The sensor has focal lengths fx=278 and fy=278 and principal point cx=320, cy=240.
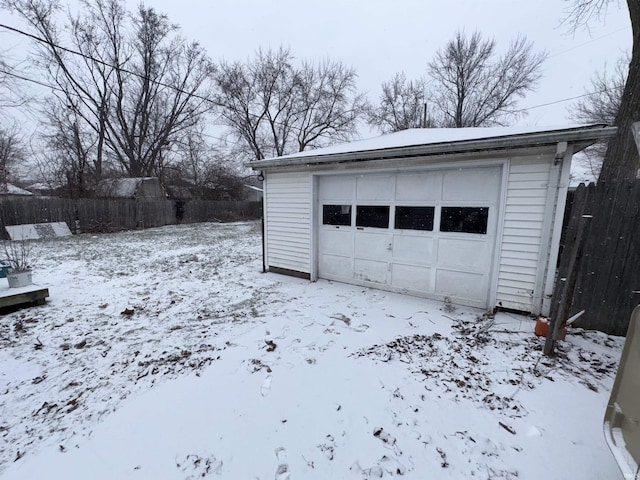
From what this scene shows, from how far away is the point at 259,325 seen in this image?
3836 mm

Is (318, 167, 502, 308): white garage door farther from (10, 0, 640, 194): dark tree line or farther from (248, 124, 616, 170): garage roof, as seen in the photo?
(10, 0, 640, 194): dark tree line

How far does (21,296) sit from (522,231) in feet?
→ 24.1

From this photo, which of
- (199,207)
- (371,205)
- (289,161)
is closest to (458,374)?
(371,205)

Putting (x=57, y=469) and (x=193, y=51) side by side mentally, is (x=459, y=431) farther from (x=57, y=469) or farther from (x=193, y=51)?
(x=193, y=51)

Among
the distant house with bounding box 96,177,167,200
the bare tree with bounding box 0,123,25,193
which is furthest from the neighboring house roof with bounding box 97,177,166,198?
the bare tree with bounding box 0,123,25,193

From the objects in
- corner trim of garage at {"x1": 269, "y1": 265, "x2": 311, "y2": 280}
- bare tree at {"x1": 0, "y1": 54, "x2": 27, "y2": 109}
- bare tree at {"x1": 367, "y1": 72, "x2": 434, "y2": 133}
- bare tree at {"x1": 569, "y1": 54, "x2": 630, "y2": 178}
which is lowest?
corner trim of garage at {"x1": 269, "y1": 265, "x2": 311, "y2": 280}

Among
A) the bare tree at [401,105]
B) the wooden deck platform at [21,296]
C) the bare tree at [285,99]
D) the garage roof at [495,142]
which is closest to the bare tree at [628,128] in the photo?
the garage roof at [495,142]

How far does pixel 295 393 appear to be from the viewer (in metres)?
2.48

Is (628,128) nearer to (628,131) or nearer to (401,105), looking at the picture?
(628,131)

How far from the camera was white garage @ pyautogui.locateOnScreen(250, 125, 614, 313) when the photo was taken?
3.68 m

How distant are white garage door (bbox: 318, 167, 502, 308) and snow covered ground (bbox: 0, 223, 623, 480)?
1.75 ft

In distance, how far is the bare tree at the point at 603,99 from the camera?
12875 millimetres

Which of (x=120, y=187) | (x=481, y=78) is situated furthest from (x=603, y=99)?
(x=120, y=187)

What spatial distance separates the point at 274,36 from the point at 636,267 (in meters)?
23.9
